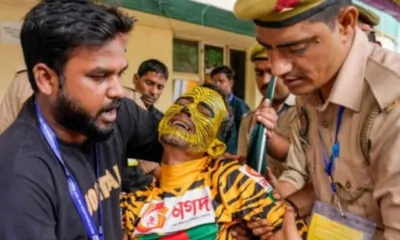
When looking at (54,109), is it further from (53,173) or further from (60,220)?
(60,220)

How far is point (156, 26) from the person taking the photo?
5.52 metres

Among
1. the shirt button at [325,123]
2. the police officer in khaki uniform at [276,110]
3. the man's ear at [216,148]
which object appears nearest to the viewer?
the shirt button at [325,123]

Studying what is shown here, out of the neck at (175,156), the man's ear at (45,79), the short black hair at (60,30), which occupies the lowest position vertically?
the neck at (175,156)

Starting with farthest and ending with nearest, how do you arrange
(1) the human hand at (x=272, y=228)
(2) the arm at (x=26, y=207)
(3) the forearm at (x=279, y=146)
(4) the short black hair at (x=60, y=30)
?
(3) the forearm at (x=279, y=146) → (1) the human hand at (x=272, y=228) → (4) the short black hair at (x=60, y=30) → (2) the arm at (x=26, y=207)

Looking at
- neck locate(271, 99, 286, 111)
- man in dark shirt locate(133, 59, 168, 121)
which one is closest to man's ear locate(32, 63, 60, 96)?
neck locate(271, 99, 286, 111)

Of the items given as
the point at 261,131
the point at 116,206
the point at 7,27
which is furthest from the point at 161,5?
the point at 116,206

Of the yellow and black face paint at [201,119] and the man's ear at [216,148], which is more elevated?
the yellow and black face paint at [201,119]

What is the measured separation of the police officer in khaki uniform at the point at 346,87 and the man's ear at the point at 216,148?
51 centimetres

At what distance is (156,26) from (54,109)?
430 cm

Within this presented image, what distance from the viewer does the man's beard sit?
1332mm

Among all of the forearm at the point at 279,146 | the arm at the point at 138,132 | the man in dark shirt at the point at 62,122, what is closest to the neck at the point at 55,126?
the man in dark shirt at the point at 62,122

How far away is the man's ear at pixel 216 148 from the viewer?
186 cm

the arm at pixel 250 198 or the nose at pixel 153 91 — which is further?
the nose at pixel 153 91

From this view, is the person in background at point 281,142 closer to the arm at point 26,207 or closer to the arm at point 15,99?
the arm at point 26,207
